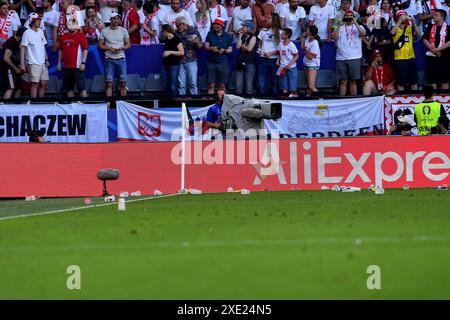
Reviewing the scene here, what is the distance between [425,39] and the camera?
29.3m

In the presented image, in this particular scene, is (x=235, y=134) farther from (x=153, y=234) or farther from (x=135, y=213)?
(x=153, y=234)

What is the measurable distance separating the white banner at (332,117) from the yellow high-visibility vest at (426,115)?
124 inches

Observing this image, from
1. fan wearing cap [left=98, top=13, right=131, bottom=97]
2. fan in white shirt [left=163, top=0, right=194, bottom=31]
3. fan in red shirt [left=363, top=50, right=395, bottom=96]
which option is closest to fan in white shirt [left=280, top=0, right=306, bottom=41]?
fan in red shirt [left=363, top=50, right=395, bottom=96]

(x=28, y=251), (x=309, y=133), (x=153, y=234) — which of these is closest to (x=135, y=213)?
(x=153, y=234)

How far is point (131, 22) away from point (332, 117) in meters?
5.96

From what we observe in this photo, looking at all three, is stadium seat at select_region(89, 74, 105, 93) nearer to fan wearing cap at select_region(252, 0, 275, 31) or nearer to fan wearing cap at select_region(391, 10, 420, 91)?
fan wearing cap at select_region(252, 0, 275, 31)

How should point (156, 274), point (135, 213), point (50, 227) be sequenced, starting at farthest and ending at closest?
point (135, 213), point (50, 227), point (156, 274)

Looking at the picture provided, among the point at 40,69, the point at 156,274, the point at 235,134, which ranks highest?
the point at 40,69

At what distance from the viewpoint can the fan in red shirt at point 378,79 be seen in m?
30.0

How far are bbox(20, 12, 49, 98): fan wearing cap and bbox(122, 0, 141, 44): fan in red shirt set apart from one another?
2.24 metres

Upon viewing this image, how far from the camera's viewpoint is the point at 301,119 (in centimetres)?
2936

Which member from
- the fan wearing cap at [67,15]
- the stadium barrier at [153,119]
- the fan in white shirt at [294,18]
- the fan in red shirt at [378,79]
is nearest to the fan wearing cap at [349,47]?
the fan in red shirt at [378,79]

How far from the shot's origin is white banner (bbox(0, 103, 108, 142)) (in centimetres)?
2939

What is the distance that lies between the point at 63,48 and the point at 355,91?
7.83 metres
